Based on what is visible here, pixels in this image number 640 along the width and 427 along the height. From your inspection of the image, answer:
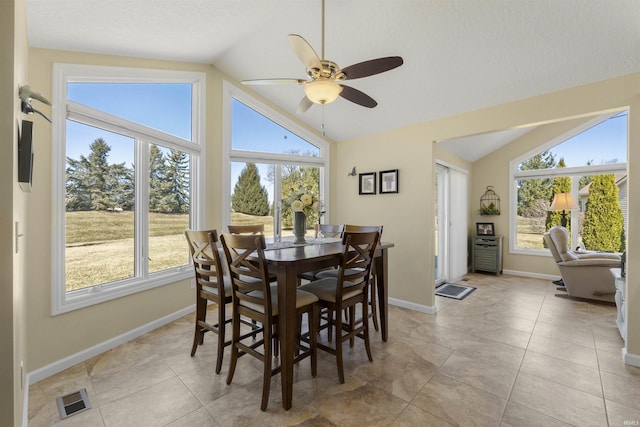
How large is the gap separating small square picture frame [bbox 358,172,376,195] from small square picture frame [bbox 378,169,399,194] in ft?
0.42

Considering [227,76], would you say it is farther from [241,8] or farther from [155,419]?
[155,419]

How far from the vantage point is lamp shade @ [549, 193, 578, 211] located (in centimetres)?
491

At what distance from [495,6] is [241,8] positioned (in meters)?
1.97

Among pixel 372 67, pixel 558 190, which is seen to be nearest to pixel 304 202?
pixel 372 67

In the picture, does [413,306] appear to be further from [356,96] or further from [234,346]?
[356,96]

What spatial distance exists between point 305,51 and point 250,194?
243cm

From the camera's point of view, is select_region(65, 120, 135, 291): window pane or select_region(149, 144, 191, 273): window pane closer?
select_region(65, 120, 135, 291): window pane

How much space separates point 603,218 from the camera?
5066 millimetres

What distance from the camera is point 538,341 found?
2.81 m

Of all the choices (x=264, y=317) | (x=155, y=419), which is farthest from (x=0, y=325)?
(x=264, y=317)

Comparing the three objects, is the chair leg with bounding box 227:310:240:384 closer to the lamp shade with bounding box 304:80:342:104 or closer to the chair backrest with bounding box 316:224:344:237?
the chair backrest with bounding box 316:224:344:237

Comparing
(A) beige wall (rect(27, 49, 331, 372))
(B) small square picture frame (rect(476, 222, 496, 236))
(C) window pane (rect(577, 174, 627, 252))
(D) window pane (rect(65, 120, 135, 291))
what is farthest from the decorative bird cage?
(D) window pane (rect(65, 120, 135, 291))

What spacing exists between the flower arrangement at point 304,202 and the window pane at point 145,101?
67.4 inches

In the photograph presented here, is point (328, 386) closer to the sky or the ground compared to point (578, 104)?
closer to the ground
